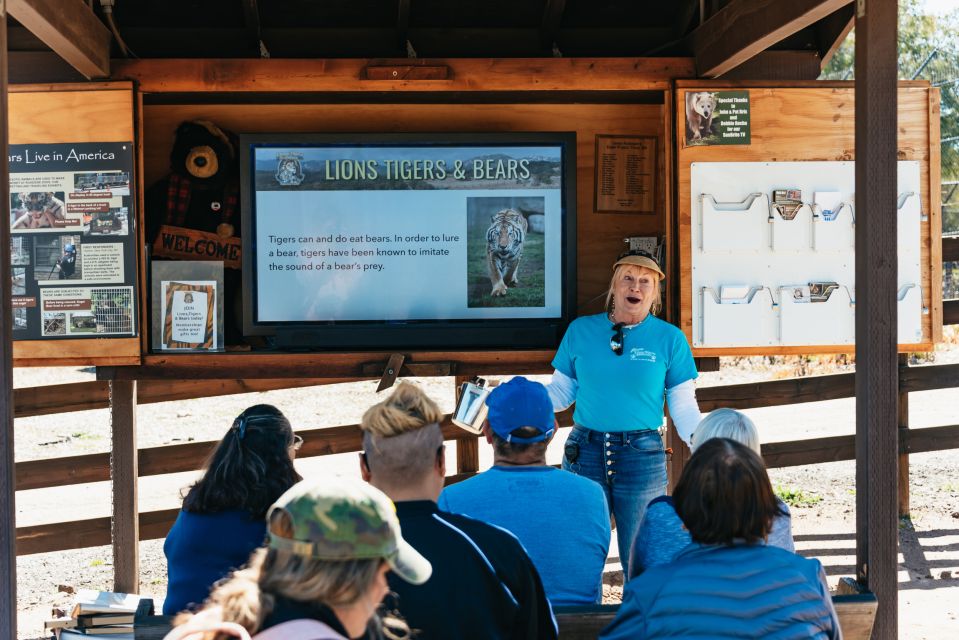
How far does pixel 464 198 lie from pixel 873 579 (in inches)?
96.6

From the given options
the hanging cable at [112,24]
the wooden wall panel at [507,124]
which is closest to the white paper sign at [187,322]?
the wooden wall panel at [507,124]

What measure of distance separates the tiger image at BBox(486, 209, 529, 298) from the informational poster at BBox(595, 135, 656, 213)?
0.52 meters

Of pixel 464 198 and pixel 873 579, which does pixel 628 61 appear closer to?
pixel 464 198

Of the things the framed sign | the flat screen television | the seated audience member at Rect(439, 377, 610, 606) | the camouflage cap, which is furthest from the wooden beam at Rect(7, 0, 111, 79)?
the camouflage cap

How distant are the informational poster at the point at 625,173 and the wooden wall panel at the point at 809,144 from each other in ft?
1.45

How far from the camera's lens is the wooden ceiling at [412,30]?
4859 mm

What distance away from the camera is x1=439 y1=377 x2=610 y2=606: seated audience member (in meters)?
2.70

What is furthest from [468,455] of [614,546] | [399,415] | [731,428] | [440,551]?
[440,551]

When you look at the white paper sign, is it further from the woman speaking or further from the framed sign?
the woman speaking

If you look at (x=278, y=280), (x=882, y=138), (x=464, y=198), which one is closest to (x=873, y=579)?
(x=882, y=138)

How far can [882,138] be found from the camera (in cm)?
337

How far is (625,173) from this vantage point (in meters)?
5.19

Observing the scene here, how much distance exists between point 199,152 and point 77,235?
2.17 feet

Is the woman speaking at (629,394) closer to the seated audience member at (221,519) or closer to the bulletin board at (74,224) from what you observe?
the seated audience member at (221,519)
